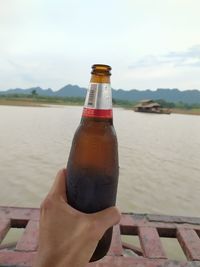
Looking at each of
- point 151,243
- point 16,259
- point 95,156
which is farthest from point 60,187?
point 151,243

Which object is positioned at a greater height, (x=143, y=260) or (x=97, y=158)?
(x=97, y=158)

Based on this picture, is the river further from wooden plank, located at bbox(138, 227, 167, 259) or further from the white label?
the white label

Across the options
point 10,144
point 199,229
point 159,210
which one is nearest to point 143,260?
point 199,229

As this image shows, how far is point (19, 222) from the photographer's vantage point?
327cm

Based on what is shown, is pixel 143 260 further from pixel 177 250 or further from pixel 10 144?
pixel 10 144

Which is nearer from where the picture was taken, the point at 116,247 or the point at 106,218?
the point at 106,218

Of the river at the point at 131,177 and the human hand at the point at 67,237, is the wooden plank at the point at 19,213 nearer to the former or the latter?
the river at the point at 131,177

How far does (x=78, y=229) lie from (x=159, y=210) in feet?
17.9

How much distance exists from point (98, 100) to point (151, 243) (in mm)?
2135

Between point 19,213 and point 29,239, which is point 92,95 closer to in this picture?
point 29,239

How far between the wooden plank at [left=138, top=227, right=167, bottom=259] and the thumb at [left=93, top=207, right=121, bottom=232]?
184 centimetres

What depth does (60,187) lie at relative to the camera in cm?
A: 114

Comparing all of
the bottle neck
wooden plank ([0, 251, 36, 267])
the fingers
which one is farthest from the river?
the bottle neck

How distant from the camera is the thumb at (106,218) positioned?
0.98 meters
